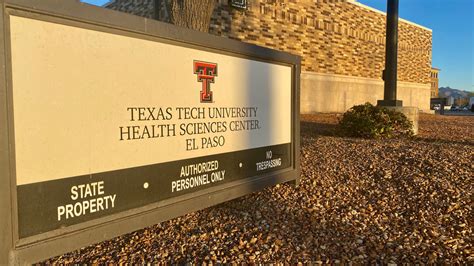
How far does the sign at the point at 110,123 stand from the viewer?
223 centimetres

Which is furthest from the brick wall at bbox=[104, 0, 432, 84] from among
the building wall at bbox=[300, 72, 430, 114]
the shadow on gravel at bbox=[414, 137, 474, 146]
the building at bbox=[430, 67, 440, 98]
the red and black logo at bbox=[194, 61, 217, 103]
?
the building at bbox=[430, 67, 440, 98]

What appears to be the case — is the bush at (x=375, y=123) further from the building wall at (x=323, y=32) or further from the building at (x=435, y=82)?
the building at (x=435, y=82)

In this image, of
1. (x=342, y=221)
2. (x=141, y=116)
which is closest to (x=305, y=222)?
(x=342, y=221)

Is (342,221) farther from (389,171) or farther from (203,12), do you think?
(203,12)

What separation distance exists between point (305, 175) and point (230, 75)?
88.0 inches

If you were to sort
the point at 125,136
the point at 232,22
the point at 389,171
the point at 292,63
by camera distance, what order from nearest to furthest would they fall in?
1. the point at 125,136
2. the point at 292,63
3. the point at 389,171
4. the point at 232,22

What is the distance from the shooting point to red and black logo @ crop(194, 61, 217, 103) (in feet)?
11.0

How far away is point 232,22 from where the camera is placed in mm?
11852

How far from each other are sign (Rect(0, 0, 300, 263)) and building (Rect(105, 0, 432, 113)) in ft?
27.3

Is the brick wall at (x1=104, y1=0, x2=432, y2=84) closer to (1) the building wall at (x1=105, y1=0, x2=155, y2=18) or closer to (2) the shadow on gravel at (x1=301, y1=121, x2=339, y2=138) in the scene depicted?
(1) the building wall at (x1=105, y1=0, x2=155, y2=18)

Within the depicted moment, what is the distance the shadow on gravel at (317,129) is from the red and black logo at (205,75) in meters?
5.08

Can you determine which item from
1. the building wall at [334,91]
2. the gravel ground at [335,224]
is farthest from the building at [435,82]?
the gravel ground at [335,224]

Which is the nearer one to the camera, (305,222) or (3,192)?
(3,192)

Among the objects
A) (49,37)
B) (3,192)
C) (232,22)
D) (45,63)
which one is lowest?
(3,192)
